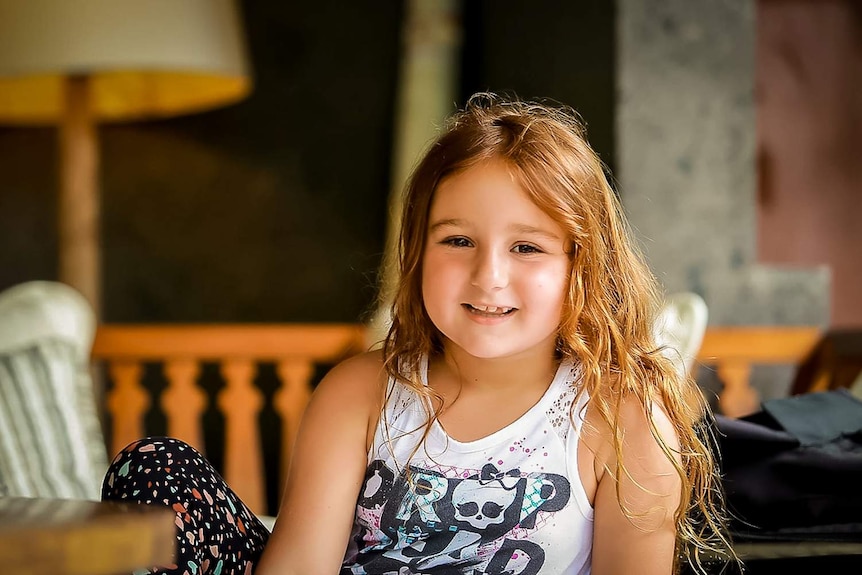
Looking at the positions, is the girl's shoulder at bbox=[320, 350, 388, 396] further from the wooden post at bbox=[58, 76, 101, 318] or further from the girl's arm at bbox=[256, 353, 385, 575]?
the wooden post at bbox=[58, 76, 101, 318]

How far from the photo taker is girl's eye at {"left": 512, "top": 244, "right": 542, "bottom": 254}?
1.44 m

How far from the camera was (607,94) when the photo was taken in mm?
2844

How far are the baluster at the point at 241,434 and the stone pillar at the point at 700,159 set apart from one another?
40.4 inches

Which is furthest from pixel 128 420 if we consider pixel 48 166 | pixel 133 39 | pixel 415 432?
pixel 415 432

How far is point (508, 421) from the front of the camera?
1.49 m

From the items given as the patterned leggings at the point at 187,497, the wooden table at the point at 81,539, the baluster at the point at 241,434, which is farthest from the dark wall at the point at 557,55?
the wooden table at the point at 81,539

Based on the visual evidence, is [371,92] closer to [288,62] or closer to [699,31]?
[288,62]

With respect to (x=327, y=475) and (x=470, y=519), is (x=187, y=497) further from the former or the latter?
(x=470, y=519)

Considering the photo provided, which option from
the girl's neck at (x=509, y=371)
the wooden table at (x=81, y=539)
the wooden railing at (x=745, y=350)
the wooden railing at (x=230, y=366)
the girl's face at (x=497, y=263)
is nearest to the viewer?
the wooden table at (x=81, y=539)

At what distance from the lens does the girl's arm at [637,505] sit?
1393 millimetres

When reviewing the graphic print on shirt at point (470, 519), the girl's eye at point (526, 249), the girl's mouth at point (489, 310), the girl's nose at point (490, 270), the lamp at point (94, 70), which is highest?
the lamp at point (94, 70)

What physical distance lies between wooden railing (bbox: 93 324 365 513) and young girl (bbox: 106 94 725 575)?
4.15 ft

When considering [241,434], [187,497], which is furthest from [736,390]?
[187,497]

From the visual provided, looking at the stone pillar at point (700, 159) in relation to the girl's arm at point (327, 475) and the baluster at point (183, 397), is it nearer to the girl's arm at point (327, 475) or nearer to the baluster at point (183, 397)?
the baluster at point (183, 397)
